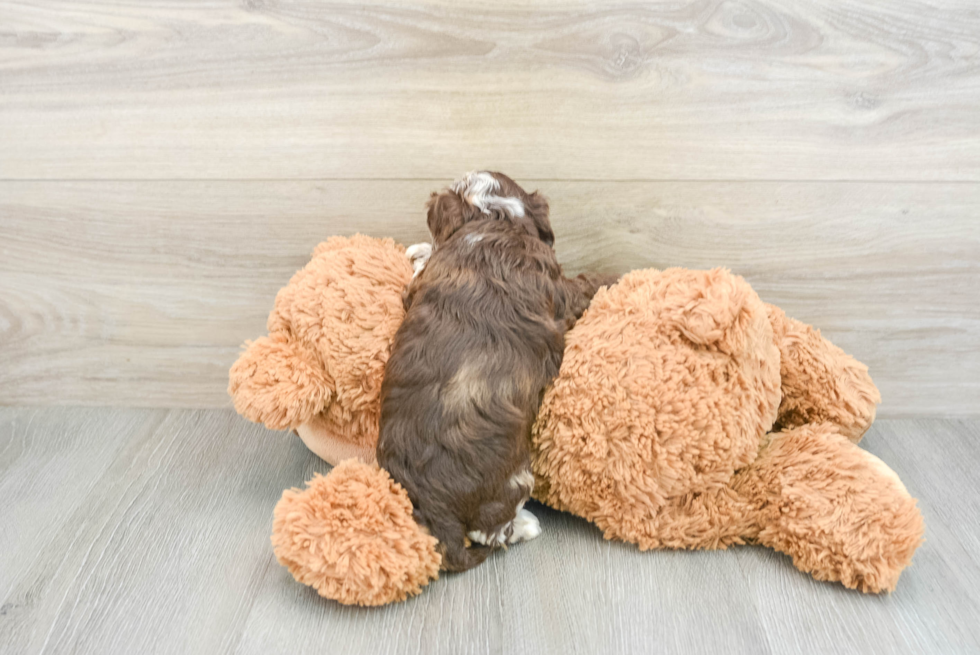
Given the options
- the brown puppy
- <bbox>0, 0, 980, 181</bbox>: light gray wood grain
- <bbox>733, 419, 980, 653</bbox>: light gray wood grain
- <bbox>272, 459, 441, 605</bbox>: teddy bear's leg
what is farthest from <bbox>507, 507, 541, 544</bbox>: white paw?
<bbox>0, 0, 980, 181</bbox>: light gray wood grain

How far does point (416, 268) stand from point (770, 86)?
0.58 metres

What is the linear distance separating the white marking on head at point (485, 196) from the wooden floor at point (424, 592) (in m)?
0.43

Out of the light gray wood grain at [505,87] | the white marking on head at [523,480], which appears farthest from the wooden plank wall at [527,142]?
the white marking on head at [523,480]

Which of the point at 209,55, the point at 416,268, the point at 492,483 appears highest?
the point at 209,55

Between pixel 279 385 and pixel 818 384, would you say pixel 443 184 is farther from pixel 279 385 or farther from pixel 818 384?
pixel 818 384

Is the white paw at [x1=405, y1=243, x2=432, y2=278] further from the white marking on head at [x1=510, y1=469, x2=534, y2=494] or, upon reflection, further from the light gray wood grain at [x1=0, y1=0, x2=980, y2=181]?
the white marking on head at [x1=510, y1=469, x2=534, y2=494]

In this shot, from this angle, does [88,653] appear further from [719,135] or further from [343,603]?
[719,135]

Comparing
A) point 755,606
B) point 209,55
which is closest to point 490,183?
point 209,55

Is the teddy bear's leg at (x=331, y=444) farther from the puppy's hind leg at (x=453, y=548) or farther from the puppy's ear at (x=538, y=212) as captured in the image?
the puppy's ear at (x=538, y=212)

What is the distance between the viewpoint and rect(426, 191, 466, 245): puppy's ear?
927 mm

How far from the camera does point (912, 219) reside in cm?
110

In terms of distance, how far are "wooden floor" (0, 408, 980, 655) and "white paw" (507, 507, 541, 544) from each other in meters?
0.01

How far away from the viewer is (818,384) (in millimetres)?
984

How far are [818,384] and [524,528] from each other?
449mm
